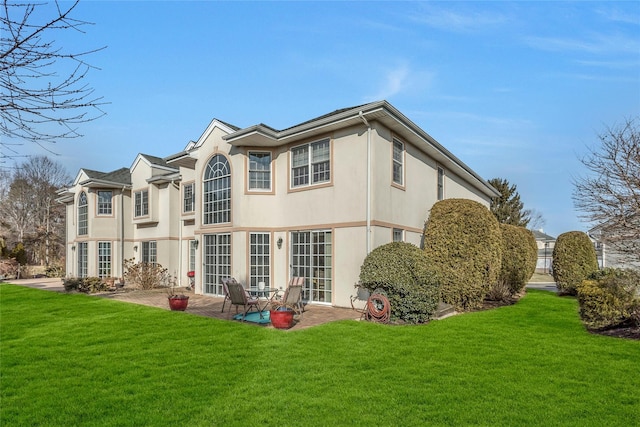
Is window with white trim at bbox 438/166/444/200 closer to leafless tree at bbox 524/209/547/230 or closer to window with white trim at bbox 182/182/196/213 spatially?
window with white trim at bbox 182/182/196/213

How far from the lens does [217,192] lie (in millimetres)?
15492

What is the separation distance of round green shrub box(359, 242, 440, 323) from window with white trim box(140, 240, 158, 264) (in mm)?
14740

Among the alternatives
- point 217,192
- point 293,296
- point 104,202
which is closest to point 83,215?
point 104,202

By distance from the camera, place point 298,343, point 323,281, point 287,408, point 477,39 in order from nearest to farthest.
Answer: point 287,408
point 298,343
point 477,39
point 323,281

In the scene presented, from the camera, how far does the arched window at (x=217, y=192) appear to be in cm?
1505

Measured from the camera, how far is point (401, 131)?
13352 millimetres

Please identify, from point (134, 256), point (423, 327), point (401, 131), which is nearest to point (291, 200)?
point (401, 131)

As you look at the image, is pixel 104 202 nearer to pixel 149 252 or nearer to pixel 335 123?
pixel 149 252

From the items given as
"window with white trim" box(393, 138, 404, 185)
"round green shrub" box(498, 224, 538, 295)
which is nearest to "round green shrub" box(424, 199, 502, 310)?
"window with white trim" box(393, 138, 404, 185)

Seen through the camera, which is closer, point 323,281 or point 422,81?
point 422,81

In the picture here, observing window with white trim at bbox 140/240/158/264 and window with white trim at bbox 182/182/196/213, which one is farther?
window with white trim at bbox 140/240/158/264

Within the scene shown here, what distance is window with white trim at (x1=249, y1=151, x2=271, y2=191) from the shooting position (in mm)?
14680

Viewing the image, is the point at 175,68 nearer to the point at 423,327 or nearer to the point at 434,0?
the point at 434,0

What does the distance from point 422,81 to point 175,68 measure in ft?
24.6
